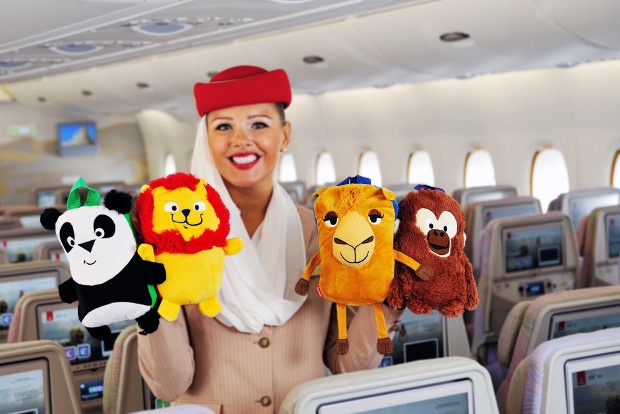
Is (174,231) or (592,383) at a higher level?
(174,231)

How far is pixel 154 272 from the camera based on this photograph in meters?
1.76

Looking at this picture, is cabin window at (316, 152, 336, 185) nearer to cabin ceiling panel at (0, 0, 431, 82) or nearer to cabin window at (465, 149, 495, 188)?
cabin window at (465, 149, 495, 188)

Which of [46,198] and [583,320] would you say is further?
[46,198]

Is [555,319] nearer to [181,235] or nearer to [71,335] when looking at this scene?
[181,235]

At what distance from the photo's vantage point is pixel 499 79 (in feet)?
29.6

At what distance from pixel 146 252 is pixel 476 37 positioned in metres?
4.52

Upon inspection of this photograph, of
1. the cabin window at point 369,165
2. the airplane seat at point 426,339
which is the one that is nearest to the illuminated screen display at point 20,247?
the airplane seat at point 426,339

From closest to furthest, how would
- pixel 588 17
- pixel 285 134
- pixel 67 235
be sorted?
pixel 67 235 < pixel 285 134 < pixel 588 17

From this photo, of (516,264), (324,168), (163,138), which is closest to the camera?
(516,264)

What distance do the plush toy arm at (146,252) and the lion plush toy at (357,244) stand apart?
0.41 m

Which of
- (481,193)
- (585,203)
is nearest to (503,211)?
(585,203)

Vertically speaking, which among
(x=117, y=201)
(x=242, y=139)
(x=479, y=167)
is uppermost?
(x=479, y=167)

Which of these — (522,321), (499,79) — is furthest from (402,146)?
(522,321)

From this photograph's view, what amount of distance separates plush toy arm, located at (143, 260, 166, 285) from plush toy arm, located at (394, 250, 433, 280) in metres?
0.52
